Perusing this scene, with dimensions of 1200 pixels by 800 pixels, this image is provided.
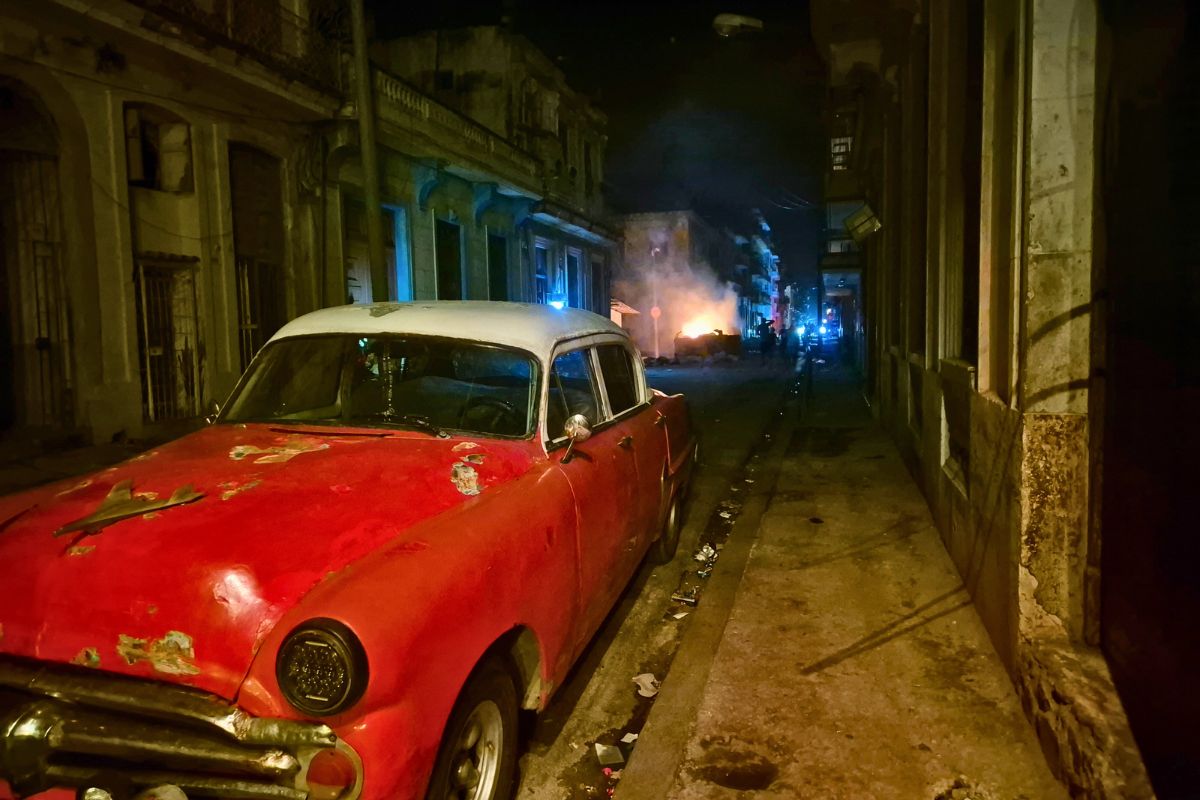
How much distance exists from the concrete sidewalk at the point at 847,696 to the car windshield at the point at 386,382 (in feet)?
5.42

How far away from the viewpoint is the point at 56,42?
848cm

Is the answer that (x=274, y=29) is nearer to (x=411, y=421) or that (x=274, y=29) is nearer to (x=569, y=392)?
(x=569, y=392)

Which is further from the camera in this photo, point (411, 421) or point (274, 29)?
point (274, 29)

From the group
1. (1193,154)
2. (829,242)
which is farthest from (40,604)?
(829,242)

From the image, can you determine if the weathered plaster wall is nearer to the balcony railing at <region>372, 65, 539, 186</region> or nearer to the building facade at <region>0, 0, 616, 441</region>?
the building facade at <region>0, 0, 616, 441</region>

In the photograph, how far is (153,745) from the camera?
188cm

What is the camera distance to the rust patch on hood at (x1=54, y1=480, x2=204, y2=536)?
230cm

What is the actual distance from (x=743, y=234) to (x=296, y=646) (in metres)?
58.9

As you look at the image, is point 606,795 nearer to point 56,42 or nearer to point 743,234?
point 56,42

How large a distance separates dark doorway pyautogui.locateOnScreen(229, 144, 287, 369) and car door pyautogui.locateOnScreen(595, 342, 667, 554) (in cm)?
860

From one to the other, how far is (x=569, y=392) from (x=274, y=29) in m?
11.3

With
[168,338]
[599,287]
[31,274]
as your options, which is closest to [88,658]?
[31,274]

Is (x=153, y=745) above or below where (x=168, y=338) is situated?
below

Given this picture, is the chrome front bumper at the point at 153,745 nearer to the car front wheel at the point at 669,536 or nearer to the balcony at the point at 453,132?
the car front wheel at the point at 669,536
